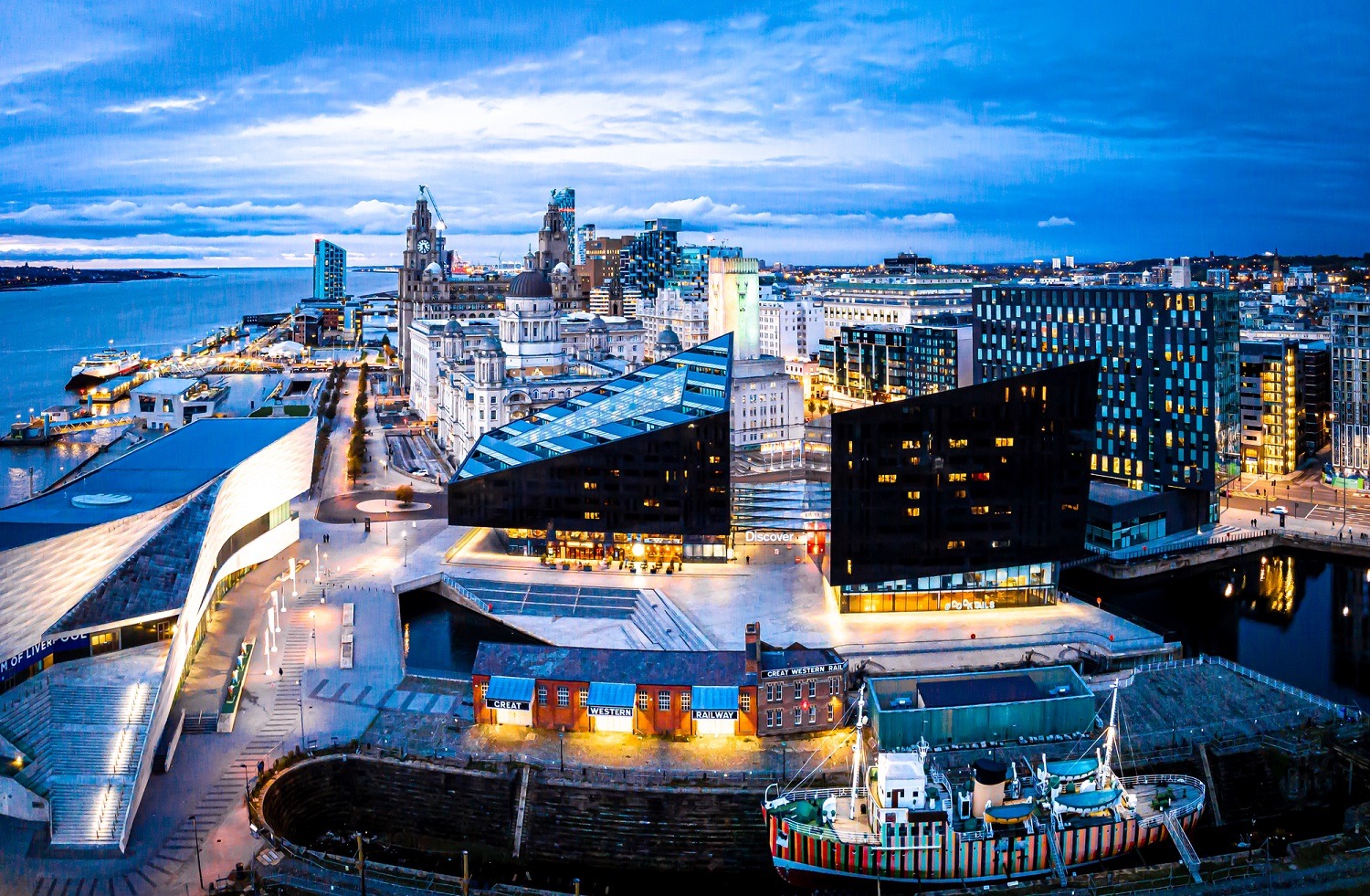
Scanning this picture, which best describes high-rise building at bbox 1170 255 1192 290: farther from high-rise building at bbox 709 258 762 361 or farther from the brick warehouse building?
A: the brick warehouse building

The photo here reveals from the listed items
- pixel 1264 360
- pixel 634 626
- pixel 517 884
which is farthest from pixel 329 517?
Answer: pixel 1264 360

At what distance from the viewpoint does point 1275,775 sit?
40000 mm

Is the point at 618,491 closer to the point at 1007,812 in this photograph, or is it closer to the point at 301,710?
the point at 301,710

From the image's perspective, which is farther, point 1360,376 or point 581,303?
point 581,303

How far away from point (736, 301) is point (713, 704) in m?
71.7

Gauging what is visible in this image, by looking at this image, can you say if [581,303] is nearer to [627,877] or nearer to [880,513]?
[880,513]

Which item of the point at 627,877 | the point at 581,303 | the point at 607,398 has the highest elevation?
the point at 581,303

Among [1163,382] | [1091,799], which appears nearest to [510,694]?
[1091,799]

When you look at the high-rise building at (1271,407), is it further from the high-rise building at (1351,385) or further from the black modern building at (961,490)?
the black modern building at (961,490)

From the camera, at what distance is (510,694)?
41.8m

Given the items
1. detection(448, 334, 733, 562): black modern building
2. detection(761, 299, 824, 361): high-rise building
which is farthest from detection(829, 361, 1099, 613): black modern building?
detection(761, 299, 824, 361): high-rise building

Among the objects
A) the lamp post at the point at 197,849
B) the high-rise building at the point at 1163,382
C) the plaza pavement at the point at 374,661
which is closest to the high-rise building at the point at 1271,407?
the high-rise building at the point at 1163,382

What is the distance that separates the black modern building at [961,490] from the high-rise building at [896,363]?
1695 inches

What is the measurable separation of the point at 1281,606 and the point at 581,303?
4716 inches
